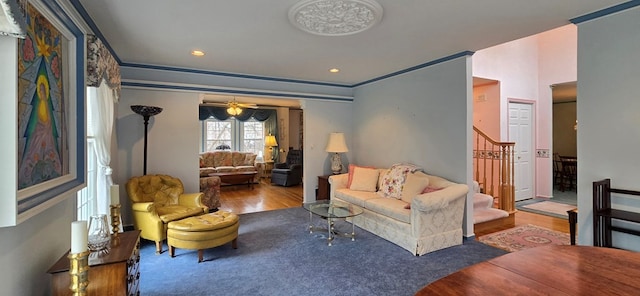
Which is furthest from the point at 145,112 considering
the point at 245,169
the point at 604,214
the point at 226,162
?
the point at 604,214

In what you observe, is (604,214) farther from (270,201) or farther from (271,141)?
(271,141)

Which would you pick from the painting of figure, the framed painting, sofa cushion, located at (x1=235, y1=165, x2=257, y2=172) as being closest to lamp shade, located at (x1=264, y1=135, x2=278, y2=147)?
sofa cushion, located at (x1=235, y1=165, x2=257, y2=172)

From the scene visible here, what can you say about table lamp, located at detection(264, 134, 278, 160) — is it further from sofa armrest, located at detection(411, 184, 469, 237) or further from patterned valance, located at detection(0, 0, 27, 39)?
patterned valance, located at detection(0, 0, 27, 39)

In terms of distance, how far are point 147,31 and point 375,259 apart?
10.7 feet

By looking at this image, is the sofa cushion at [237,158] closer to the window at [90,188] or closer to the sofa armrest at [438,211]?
the window at [90,188]

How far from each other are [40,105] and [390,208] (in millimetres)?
3219

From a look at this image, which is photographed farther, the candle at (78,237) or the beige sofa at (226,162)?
the beige sofa at (226,162)

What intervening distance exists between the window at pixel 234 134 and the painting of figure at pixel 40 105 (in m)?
7.66

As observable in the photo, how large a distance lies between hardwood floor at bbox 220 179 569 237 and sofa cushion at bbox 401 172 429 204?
1081mm

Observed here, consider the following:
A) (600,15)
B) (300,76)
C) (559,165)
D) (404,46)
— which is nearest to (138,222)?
(300,76)

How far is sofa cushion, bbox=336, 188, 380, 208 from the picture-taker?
4105mm

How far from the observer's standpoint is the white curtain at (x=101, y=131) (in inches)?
110

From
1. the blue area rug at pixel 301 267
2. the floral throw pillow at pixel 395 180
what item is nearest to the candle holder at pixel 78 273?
the blue area rug at pixel 301 267

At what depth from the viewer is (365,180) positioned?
4547 millimetres
